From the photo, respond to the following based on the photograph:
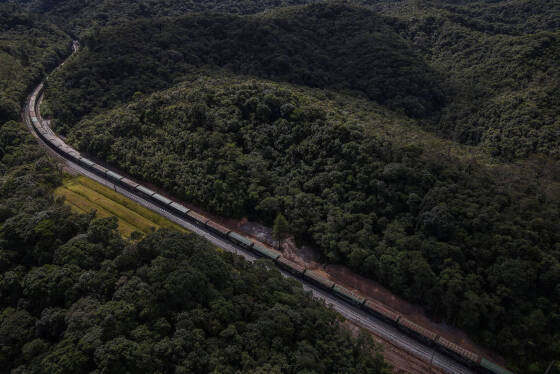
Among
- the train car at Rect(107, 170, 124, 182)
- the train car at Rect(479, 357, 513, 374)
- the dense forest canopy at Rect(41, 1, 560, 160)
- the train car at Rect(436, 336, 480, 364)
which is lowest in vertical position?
the train car at Rect(107, 170, 124, 182)

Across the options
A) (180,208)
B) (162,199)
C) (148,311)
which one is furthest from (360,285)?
(162,199)

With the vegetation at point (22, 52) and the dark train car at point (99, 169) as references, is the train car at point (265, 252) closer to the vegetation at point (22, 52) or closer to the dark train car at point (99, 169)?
the dark train car at point (99, 169)

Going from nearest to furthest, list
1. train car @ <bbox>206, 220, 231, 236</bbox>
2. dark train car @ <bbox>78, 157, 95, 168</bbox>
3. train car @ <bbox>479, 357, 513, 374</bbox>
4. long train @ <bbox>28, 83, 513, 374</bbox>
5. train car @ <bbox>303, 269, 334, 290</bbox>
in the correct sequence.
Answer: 1. train car @ <bbox>479, 357, 513, 374</bbox>
2. long train @ <bbox>28, 83, 513, 374</bbox>
3. train car @ <bbox>303, 269, 334, 290</bbox>
4. train car @ <bbox>206, 220, 231, 236</bbox>
5. dark train car @ <bbox>78, 157, 95, 168</bbox>

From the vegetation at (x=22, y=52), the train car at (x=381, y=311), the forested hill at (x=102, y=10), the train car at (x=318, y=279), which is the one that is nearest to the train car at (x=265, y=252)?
the train car at (x=318, y=279)

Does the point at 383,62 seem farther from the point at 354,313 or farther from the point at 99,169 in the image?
the point at 99,169

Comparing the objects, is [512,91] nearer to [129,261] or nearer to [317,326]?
[317,326]

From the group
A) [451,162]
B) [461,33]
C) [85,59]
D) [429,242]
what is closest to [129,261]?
[429,242]

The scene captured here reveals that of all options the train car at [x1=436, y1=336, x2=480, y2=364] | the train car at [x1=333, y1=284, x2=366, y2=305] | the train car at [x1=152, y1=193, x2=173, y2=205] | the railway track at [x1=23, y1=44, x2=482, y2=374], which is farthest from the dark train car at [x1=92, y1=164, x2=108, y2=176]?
the train car at [x1=436, y1=336, x2=480, y2=364]

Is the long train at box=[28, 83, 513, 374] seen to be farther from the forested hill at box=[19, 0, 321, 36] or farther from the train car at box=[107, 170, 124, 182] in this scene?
the forested hill at box=[19, 0, 321, 36]
